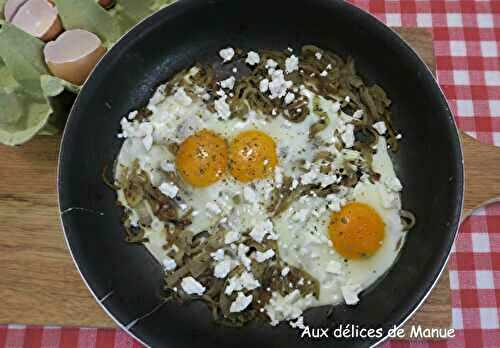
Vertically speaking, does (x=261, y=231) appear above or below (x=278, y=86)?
below

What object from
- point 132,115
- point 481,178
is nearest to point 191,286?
point 132,115

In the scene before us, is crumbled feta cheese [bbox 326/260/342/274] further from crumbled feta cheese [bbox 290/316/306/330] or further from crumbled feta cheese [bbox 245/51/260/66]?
crumbled feta cheese [bbox 245/51/260/66]

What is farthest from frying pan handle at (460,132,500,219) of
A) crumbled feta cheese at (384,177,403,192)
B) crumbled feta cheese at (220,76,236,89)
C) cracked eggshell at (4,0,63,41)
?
cracked eggshell at (4,0,63,41)

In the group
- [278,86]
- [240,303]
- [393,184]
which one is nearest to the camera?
[240,303]

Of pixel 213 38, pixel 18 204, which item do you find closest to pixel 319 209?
pixel 213 38

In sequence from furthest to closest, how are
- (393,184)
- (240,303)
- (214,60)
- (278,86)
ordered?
(214,60) < (278,86) < (393,184) < (240,303)

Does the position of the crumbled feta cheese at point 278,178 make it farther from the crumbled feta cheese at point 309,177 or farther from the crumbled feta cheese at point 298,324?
the crumbled feta cheese at point 298,324

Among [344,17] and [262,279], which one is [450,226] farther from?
[344,17]

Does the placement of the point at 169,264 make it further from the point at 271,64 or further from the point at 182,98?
the point at 271,64
